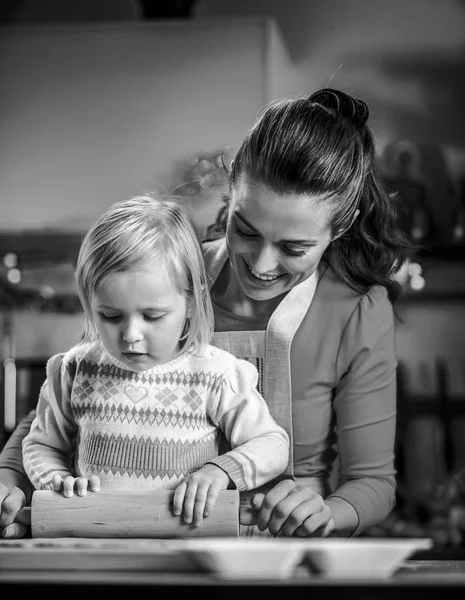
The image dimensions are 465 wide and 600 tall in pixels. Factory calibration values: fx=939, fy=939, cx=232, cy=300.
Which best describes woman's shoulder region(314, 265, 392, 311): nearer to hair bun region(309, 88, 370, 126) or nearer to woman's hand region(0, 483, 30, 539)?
hair bun region(309, 88, 370, 126)

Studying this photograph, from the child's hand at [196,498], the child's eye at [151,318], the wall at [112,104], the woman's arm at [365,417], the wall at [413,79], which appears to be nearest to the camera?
the child's hand at [196,498]

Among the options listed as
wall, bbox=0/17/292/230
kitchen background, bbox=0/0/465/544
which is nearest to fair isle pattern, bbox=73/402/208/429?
kitchen background, bbox=0/0/465/544

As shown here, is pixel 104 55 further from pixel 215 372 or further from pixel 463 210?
pixel 215 372

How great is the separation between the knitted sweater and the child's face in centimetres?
6

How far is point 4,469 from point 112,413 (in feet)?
0.56

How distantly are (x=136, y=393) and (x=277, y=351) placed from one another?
0.22 m

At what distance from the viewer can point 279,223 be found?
1.12m

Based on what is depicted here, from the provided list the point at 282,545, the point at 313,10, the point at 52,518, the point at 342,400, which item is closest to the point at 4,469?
the point at 52,518

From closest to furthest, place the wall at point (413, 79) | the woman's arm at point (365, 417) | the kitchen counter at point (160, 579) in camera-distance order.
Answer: the kitchen counter at point (160, 579) < the woman's arm at point (365, 417) < the wall at point (413, 79)

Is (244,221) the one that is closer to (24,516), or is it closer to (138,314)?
(138,314)

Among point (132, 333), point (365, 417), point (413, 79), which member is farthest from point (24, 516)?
point (413, 79)

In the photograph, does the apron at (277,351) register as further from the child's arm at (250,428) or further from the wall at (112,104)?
the wall at (112,104)

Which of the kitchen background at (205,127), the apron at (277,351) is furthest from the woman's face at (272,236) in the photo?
the kitchen background at (205,127)

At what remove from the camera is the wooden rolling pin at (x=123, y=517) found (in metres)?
0.95
